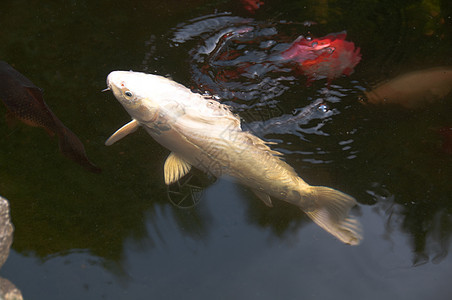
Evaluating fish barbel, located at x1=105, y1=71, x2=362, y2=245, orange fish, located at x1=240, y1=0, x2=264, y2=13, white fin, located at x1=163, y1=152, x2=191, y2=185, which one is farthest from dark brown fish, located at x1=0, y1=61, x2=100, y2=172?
orange fish, located at x1=240, y1=0, x2=264, y2=13

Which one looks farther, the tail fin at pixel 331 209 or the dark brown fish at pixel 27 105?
the dark brown fish at pixel 27 105

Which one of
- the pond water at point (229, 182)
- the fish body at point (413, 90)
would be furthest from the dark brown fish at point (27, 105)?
the fish body at point (413, 90)

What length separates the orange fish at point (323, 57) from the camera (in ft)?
9.30

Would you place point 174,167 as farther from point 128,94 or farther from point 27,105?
point 27,105

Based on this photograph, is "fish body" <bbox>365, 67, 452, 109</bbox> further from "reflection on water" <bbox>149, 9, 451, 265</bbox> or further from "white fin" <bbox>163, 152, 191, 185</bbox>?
"white fin" <bbox>163, 152, 191, 185</bbox>

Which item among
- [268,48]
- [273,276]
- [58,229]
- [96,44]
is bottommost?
[273,276]

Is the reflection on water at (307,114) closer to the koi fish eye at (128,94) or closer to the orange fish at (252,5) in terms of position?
the orange fish at (252,5)

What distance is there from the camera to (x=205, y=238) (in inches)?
99.0

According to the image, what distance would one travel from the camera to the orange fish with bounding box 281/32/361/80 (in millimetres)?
2834

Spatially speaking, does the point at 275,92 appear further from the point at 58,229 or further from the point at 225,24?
the point at 58,229

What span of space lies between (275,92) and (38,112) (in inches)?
61.3

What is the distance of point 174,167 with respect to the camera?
2.42m

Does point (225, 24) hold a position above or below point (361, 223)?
above

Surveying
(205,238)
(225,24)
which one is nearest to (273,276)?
(205,238)
